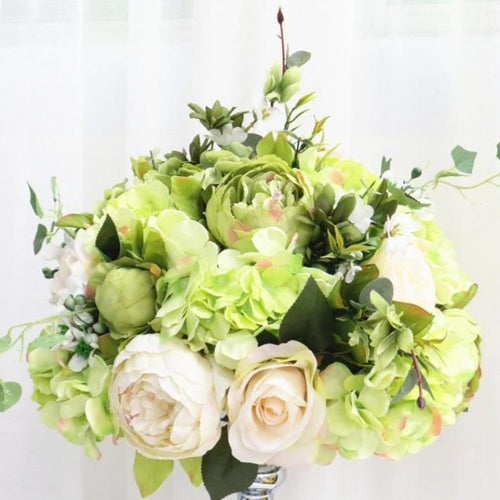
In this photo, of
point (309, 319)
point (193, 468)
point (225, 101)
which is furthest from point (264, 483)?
point (225, 101)

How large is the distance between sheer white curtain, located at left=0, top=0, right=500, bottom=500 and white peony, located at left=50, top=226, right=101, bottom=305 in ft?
1.43

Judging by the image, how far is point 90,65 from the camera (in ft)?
4.15

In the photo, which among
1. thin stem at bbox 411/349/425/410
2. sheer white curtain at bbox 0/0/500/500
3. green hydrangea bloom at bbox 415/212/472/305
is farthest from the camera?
sheer white curtain at bbox 0/0/500/500

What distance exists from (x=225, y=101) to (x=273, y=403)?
61 centimetres

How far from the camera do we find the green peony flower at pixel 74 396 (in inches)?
28.6

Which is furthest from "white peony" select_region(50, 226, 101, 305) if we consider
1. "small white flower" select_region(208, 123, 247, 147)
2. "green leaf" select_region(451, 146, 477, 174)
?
"green leaf" select_region(451, 146, 477, 174)

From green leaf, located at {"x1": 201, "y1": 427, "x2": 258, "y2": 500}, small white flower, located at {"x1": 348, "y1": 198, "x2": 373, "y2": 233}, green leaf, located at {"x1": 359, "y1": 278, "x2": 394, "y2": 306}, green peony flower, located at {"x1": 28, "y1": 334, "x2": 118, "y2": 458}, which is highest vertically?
small white flower, located at {"x1": 348, "y1": 198, "x2": 373, "y2": 233}

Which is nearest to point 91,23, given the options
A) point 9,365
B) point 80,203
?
point 80,203

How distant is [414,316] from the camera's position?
0.68m

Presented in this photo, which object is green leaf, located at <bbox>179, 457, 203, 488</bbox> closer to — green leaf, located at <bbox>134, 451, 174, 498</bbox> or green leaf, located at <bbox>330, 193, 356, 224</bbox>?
green leaf, located at <bbox>134, 451, 174, 498</bbox>

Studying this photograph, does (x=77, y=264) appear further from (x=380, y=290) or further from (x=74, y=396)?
(x=380, y=290)

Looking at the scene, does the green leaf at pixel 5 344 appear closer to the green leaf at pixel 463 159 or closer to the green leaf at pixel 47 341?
the green leaf at pixel 47 341

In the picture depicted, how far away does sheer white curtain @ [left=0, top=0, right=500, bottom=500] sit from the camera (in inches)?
44.7

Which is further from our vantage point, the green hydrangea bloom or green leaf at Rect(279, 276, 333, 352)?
the green hydrangea bloom
